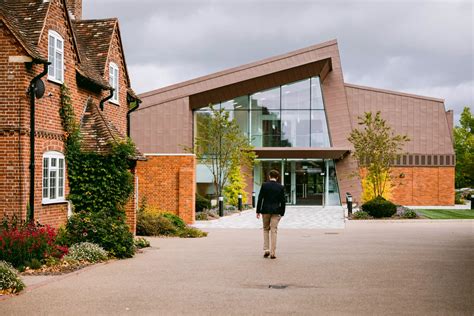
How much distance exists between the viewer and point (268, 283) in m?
11.5

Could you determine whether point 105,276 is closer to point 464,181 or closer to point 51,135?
point 51,135

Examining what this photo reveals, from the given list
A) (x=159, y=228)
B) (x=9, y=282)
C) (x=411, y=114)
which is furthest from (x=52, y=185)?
(x=411, y=114)

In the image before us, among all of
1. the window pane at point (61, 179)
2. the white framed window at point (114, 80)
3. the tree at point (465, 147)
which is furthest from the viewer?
the tree at point (465, 147)

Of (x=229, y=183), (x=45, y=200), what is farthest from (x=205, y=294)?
(x=229, y=183)

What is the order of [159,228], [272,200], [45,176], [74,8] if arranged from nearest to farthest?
[272,200]
[45,176]
[159,228]
[74,8]

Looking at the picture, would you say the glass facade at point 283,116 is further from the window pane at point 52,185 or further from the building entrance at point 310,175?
the window pane at point 52,185

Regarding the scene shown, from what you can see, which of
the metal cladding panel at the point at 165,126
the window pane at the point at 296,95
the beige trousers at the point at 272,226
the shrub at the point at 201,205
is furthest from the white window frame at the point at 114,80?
the window pane at the point at 296,95

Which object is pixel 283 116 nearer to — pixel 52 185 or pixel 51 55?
pixel 51 55

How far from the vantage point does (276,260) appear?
49.8 feet

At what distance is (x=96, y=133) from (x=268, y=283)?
30.9ft

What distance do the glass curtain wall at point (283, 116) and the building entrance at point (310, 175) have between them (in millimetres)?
1729

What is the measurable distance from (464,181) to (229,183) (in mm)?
41417

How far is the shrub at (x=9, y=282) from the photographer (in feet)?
33.8

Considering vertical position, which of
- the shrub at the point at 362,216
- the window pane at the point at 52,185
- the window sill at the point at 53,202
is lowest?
the shrub at the point at 362,216
